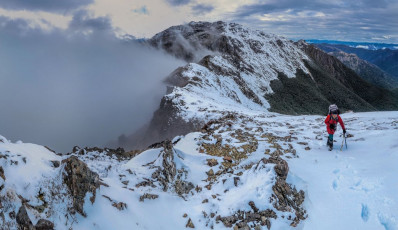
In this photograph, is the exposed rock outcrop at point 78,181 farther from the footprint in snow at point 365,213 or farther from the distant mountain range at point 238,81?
the distant mountain range at point 238,81

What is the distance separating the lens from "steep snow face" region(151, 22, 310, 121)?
42384 mm

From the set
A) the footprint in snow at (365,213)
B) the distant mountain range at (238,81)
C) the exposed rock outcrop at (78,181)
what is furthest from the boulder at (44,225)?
the distant mountain range at (238,81)

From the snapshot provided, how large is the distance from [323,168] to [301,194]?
7.70 ft

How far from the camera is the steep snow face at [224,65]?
139ft

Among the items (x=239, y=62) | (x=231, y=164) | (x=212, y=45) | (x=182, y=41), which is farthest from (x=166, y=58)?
(x=231, y=164)

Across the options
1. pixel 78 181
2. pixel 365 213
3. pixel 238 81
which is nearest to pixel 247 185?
pixel 365 213

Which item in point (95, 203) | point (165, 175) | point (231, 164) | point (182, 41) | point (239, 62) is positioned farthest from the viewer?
point (182, 41)

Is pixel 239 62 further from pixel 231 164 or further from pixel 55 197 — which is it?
pixel 55 197

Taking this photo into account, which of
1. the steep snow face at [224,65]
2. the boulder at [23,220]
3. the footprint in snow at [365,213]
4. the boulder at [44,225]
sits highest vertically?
the steep snow face at [224,65]

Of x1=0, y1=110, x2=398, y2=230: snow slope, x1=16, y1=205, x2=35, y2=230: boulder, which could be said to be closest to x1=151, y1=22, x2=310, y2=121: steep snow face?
x1=0, y1=110, x2=398, y2=230: snow slope

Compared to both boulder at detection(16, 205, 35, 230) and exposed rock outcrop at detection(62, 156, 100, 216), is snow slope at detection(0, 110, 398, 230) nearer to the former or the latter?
exposed rock outcrop at detection(62, 156, 100, 216)

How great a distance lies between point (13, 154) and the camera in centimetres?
847

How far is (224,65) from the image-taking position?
269 ft

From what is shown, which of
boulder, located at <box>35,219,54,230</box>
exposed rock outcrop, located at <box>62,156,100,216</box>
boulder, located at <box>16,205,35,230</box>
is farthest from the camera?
exposed rock outcrop, located at <box>62,156,100,216</box>
